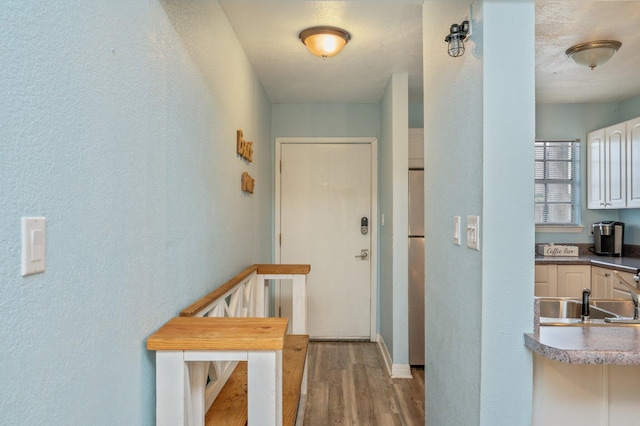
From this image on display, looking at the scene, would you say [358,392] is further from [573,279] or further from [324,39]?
[324,39]

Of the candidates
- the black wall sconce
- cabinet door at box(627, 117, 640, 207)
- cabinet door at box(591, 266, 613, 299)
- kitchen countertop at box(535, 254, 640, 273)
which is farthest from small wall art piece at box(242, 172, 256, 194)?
cabinet door at box(627, 117, 640, 207)

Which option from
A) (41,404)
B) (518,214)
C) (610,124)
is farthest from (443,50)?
(610,124)

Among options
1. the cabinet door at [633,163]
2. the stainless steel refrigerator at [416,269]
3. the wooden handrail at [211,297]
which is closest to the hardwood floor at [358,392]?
the stainless steel refrigerator at [416,269]

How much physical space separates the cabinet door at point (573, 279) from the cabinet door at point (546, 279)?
0.04m

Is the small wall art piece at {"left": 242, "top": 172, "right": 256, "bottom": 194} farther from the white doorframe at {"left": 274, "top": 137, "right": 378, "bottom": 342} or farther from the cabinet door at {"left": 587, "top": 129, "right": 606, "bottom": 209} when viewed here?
the cabinet door at {"left": 587, "top": 129, "right": 606, "bottom": 209}

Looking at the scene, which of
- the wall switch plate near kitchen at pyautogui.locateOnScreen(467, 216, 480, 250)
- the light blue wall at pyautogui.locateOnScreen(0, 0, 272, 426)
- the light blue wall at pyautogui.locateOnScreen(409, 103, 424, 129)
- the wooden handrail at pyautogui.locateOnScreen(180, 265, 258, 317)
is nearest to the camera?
the light blue wall at pyautogui.locateOnScreen(0, 0, 272, 426)

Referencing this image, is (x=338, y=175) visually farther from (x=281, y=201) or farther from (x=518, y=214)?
(x=518, y=214)

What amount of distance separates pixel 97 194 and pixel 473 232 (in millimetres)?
1160

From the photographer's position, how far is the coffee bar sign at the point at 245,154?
2.64 m

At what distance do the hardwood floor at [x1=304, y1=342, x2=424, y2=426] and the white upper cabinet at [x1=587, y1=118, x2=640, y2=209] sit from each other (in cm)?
236

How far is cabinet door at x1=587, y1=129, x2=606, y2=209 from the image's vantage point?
3.90 m

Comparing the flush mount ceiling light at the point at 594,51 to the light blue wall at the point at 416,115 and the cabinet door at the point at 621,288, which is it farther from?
the cabinet door at the point at 621,288

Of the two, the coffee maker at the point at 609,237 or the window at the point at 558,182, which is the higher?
the window at the point at 558,182

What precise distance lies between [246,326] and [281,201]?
2.88 m
